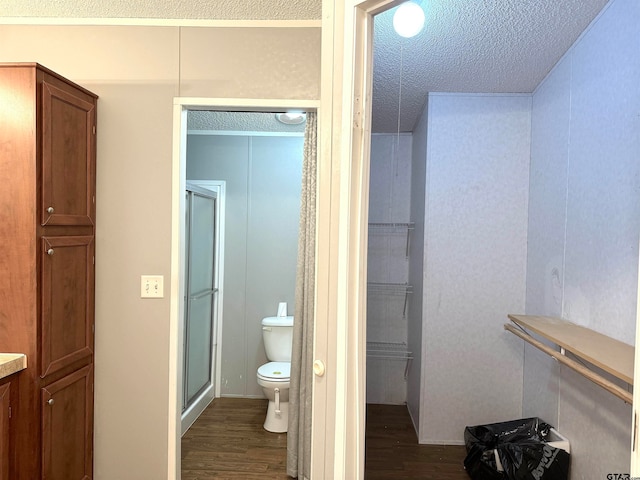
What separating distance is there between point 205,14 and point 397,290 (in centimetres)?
233

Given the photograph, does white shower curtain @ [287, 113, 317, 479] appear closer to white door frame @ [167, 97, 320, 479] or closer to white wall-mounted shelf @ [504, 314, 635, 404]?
white door frame @ [167, 97, 320, 479]

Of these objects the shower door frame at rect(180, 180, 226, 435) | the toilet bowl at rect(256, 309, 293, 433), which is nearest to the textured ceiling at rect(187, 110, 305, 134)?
the shower door frame at rect(180, 180, 226, 435)

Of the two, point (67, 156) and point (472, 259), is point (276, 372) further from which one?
point (67, 156)

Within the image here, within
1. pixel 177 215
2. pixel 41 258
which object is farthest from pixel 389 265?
pixel 41 258

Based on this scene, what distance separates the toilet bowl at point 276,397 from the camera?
296cm

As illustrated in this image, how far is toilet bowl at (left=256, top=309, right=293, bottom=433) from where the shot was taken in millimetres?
2973

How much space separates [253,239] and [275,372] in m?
1.09

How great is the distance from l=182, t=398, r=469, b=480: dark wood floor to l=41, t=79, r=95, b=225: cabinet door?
5.04 feet

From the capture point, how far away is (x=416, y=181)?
323 centimetres

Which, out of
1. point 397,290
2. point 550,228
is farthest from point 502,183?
point 397,290

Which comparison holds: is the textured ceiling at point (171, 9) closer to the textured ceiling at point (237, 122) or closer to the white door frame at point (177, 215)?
the white door frame at point (177, 215)

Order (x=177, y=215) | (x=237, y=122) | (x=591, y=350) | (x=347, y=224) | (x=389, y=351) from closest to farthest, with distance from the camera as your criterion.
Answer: (x=347, y=224)
(x=591, y=350)
(x=177, y=215)
(x=237, y=122)
(x=389, y=351)

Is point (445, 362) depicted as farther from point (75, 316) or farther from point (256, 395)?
point (75, 316)

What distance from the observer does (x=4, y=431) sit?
1.63 meters
